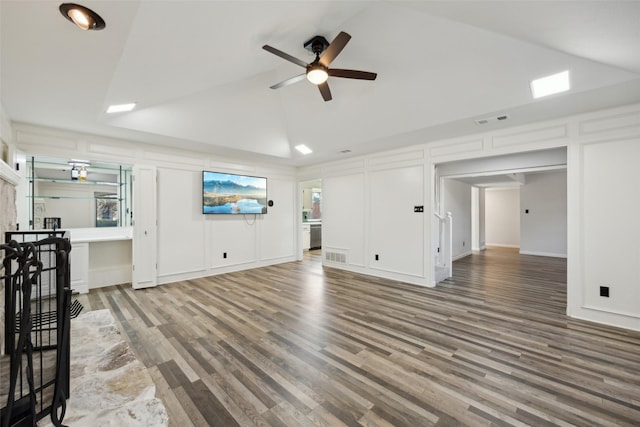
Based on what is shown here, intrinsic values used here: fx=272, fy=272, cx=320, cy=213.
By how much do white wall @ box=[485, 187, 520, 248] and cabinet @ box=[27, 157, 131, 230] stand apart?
11.7 meters

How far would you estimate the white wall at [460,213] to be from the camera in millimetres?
7145

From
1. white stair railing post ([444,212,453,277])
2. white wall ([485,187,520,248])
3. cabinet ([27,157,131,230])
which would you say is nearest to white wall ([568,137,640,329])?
white stair railing post ([444,212,453,277])

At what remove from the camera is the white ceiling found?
1829mm

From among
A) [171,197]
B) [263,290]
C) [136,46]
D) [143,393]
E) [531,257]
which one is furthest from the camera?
[531,257]

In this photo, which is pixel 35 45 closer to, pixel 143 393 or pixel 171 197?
pixel 143 393

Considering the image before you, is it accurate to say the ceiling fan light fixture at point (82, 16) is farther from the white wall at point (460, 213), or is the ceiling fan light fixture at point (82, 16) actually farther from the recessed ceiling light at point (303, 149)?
the white wall at point (460, 213)

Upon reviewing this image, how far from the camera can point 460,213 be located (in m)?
7.68

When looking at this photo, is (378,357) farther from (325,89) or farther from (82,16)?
(82,16)

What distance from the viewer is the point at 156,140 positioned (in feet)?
15.1

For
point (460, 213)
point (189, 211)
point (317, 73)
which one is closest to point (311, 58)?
point (317, 73)

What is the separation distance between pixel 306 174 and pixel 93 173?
4.37 m

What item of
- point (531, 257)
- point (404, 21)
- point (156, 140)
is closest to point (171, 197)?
point (156, 140)

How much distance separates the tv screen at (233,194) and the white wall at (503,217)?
9.04 metres

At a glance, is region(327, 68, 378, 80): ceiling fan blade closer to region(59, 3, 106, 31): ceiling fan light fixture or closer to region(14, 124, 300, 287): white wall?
region(59, 3, 106, 31): ceiling fan light fixture
